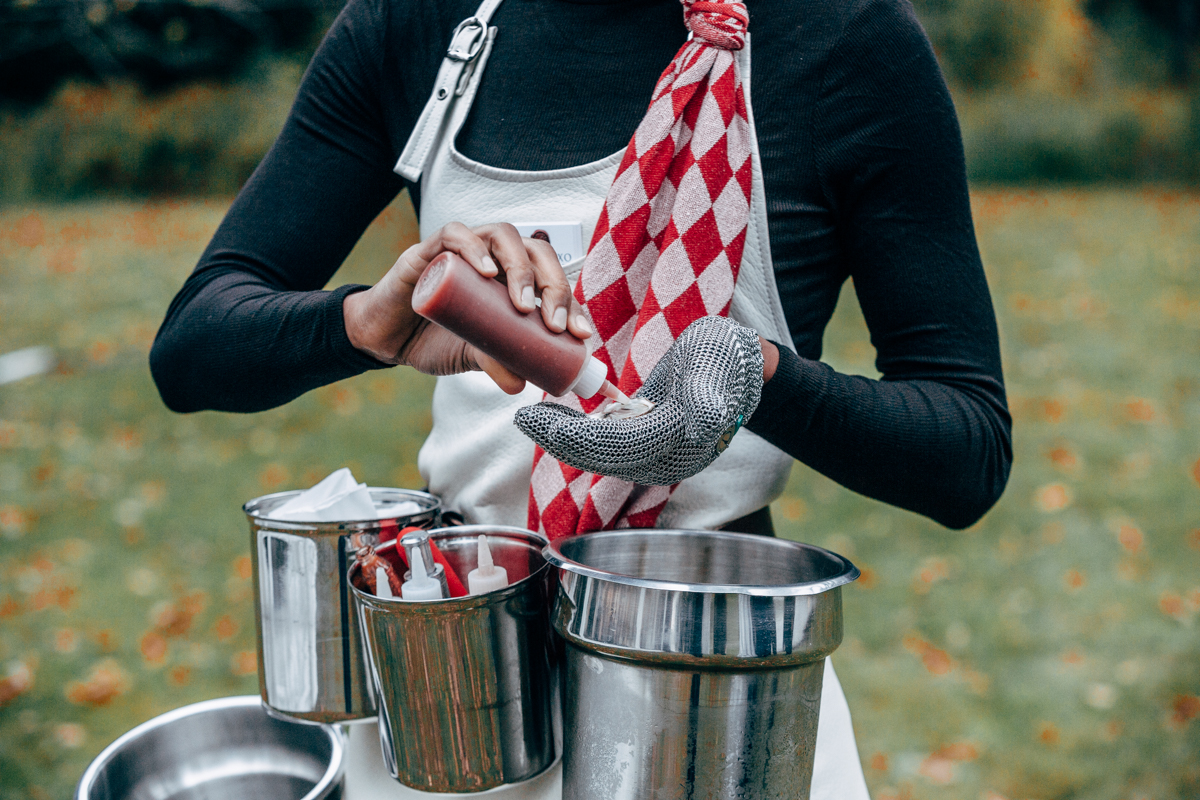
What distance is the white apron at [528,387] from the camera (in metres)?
1.11

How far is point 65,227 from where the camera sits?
9.84 m

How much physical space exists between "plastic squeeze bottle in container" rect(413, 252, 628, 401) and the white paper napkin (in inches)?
10.7

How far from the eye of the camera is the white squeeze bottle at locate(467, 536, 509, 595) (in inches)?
35.0

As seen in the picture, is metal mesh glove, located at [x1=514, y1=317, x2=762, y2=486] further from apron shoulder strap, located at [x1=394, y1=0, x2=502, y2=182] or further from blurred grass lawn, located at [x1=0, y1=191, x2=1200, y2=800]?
blurred grass lawn, located at [x1=0, y1=191, x2=1200, y2=800]

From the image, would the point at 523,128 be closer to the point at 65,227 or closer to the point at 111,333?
the point at 111,333

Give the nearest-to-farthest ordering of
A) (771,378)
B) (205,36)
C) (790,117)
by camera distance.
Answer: (771,378) < (790,117) < (205,36)

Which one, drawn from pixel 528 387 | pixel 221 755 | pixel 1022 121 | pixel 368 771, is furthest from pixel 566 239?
pixel 1022 121

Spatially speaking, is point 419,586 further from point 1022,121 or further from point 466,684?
point 1022,121

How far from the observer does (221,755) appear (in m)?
1.28

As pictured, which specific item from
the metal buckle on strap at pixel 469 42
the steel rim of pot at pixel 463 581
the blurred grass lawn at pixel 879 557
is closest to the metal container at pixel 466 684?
the steel rim of pot at pixel 463 581

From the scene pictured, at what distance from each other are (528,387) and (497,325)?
389 mm

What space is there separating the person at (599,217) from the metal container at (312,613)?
19 centimetres

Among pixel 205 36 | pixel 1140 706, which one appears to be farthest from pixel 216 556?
pixel 205 36

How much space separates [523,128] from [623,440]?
54 cm
